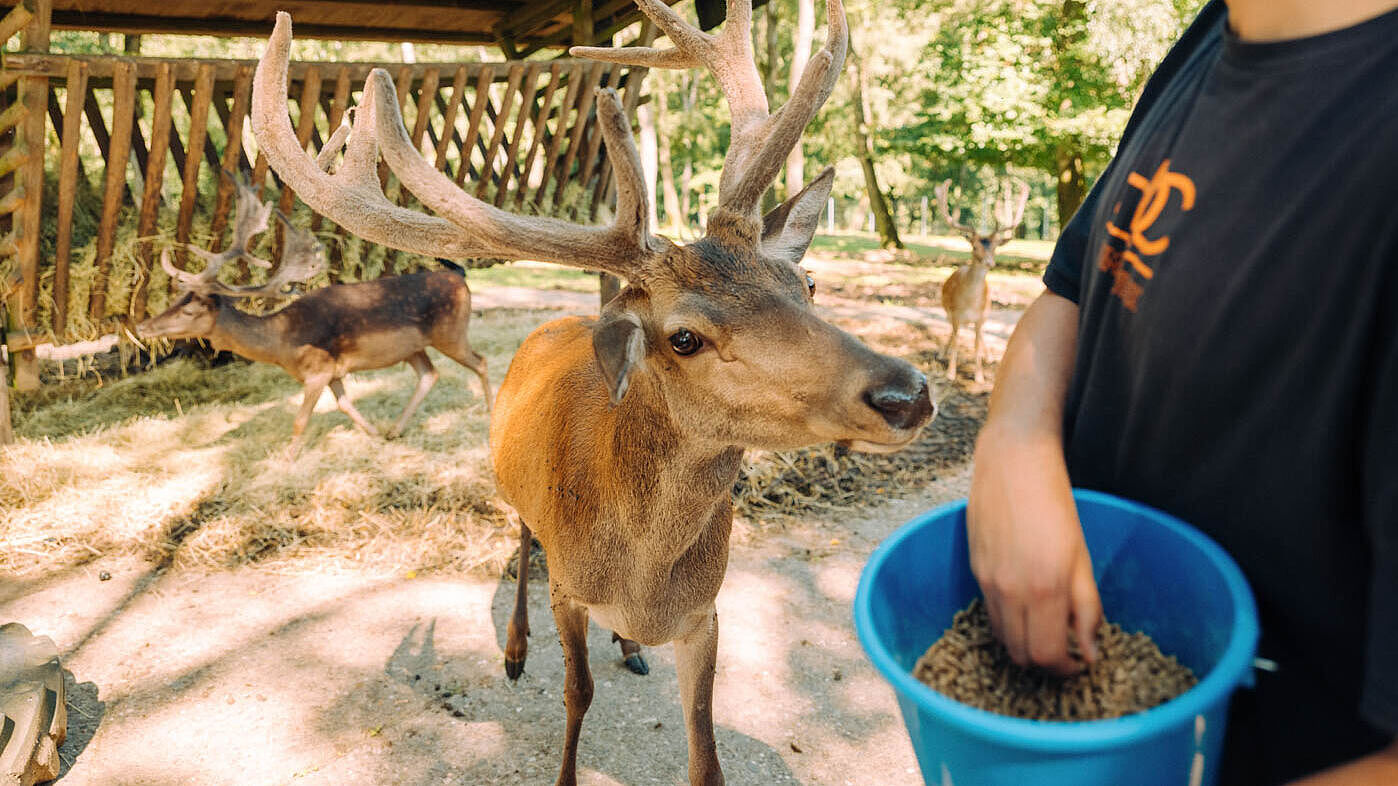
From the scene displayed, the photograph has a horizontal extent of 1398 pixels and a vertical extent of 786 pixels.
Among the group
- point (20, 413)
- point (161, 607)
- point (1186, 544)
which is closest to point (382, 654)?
point (161, 607)

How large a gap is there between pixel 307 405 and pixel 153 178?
2.08 meters

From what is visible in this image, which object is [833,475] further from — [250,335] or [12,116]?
[12,116]

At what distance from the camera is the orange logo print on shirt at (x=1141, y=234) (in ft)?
3.45

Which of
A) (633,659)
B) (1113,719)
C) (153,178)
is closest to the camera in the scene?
(1113,719)

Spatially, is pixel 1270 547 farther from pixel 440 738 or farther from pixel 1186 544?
pixel 440 738

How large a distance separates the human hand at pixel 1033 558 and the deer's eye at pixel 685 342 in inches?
45.8

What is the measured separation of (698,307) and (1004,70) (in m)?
17.4

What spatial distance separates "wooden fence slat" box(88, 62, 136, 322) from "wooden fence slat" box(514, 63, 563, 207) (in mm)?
3241

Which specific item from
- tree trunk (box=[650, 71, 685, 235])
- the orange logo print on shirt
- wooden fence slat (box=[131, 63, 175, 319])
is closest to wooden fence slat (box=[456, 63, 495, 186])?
wooden fence slat (box=[131, 63, 175, 319])

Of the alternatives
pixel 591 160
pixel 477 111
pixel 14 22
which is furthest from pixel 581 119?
pixel 14 22

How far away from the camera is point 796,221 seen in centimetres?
274

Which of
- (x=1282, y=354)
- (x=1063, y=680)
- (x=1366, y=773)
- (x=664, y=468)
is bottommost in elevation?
(x=664, y=468)

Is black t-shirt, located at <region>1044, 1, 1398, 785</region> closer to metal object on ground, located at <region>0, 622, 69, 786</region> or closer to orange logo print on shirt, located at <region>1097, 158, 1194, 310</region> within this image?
orange logo print on shirt, located at <region>1097, 158, 1194, 310</region>

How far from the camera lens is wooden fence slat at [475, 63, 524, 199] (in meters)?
7.56
